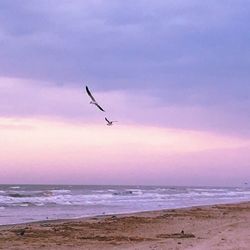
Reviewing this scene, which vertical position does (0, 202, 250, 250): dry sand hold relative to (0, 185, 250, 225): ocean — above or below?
below

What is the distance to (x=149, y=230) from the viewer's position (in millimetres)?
17750

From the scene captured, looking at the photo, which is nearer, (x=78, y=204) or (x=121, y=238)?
(x=121, y=238)

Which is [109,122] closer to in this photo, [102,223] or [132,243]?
[132,243]

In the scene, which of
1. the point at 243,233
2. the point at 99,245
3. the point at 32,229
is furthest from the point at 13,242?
the point at 243,233

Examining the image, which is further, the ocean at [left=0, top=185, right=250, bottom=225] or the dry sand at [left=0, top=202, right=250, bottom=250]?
the ocean at [left=0, top=185, right=250, bottom=225]

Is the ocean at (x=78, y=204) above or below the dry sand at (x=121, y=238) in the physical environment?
above

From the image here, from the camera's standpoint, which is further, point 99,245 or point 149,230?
point 149,230

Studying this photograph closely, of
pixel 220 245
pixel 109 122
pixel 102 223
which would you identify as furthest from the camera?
pixel 102 223

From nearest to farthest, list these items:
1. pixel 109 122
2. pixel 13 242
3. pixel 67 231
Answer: pixel 109 122
pixel 13 242
pixel 67 231

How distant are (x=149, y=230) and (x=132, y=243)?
4081mm

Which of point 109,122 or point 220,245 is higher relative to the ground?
point 109,122

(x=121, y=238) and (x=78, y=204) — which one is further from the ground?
(x=78, y=204)

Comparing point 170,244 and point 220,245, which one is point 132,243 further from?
point 220,245

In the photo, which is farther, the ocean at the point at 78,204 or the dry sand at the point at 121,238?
the ocean at the point at 78,204
